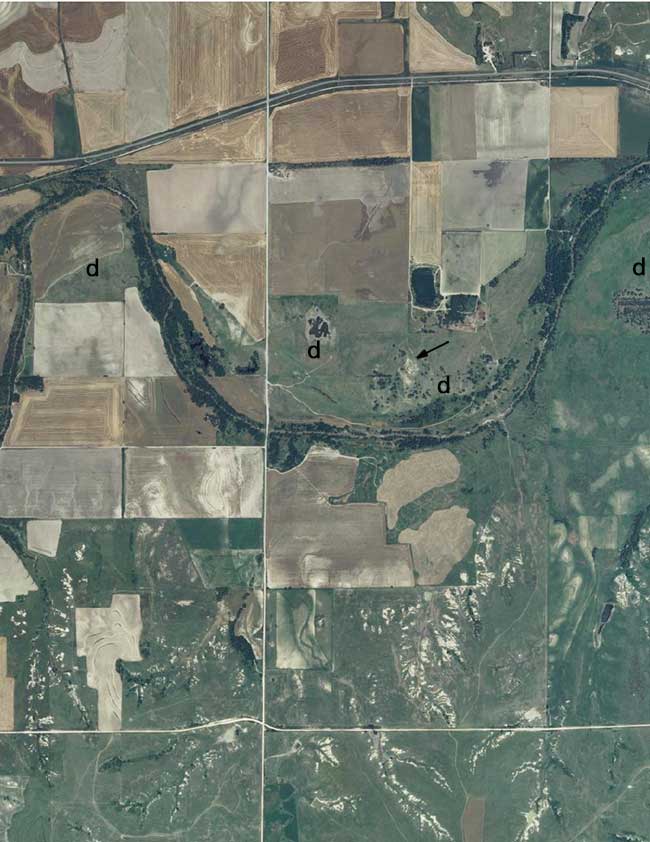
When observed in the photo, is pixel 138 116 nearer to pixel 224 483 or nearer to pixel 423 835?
pixel 224 483

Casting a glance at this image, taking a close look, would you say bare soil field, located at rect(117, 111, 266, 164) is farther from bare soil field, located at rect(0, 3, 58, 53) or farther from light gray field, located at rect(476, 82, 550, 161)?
light gray field, located at rect(476, 82, 550, 161)

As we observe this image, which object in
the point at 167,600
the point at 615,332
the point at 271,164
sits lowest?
the point at 167,600

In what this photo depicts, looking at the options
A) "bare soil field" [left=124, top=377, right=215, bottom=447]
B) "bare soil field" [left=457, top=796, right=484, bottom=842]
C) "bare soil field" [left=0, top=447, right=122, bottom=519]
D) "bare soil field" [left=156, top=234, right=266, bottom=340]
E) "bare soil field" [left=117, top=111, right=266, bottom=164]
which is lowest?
"bare soil field" [left=457, top=796, right=484, bottom=842]

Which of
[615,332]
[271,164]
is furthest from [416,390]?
[271,164]

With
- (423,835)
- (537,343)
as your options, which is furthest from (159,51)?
(423,835)

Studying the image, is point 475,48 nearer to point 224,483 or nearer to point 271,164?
point 271,164

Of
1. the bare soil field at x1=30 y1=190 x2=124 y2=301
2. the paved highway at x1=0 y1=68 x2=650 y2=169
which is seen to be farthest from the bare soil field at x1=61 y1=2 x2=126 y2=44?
the bare soil field at x1=30 y1=190 x2=124 y2=301

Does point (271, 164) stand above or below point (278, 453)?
above

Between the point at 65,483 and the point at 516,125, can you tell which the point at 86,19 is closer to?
the point at 516,125

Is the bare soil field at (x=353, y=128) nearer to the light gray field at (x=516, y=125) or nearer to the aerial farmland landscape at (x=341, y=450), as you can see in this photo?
the aerial farmland landscape at (x=341, y=450)
